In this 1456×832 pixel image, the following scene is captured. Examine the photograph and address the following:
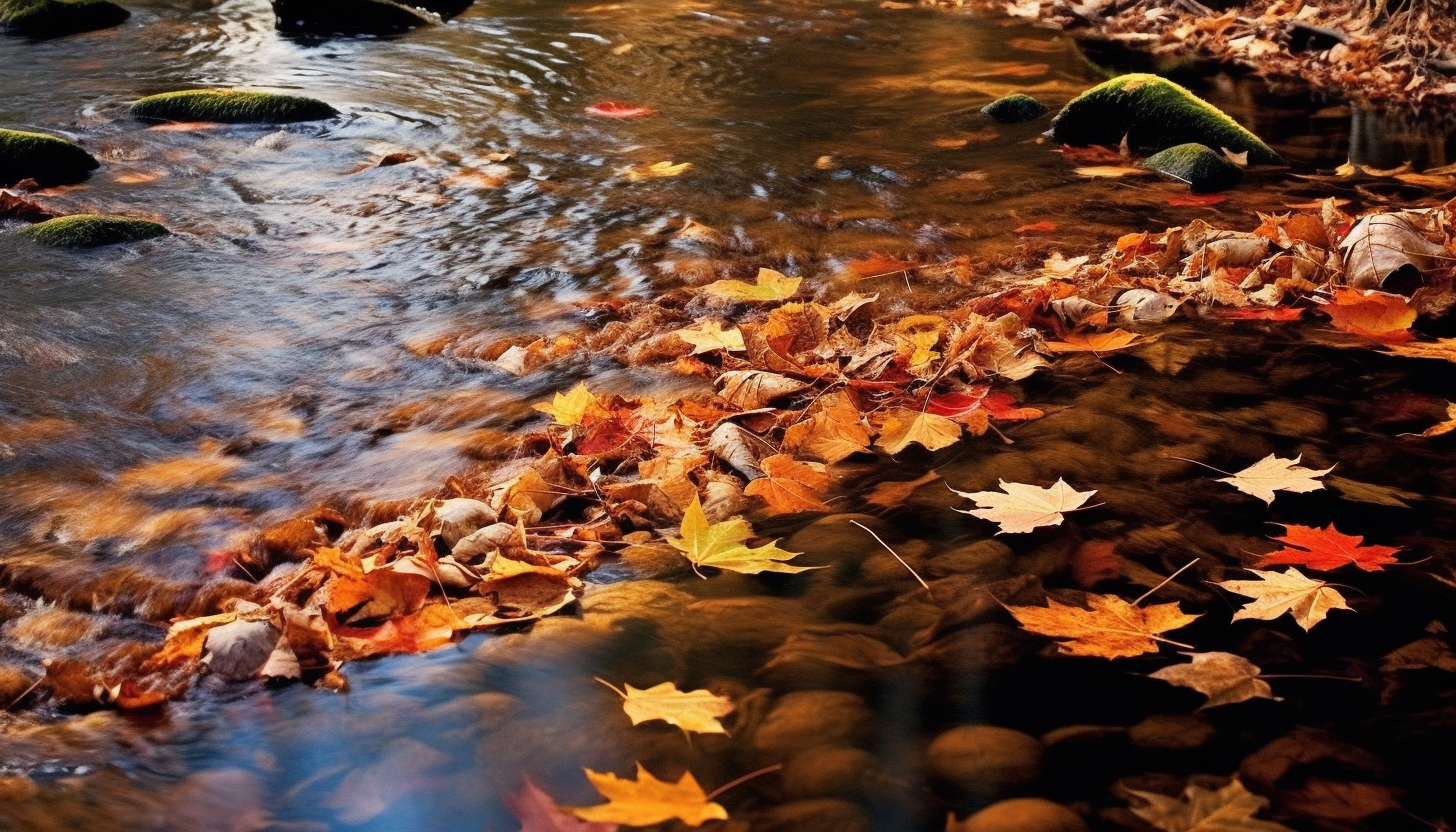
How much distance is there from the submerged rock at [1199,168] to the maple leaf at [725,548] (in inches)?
147

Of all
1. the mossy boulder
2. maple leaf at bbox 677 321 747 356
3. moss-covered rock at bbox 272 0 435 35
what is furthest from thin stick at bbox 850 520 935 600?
moss-covered rock at bbox 272 0 435 35

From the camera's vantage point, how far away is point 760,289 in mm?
3715

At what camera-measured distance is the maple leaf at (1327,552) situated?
174 cm

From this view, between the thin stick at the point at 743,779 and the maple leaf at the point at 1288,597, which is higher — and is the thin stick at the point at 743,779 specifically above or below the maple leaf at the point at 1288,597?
below

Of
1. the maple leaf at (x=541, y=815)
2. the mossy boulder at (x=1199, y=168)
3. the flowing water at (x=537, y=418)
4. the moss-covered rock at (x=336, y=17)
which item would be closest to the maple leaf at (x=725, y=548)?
the flowing water at (x=537, y=418)

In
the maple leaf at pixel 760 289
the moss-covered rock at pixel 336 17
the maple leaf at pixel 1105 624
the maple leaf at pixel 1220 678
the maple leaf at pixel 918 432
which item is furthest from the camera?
the moss-covered rock at pixel 336 17

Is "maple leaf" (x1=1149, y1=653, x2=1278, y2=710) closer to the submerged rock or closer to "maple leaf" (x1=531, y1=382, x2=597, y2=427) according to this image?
"maple leaf" (x1=531, y1=382, x2=597, y2=427)

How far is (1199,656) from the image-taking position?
1531 mm

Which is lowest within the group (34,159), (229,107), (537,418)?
(537,418)

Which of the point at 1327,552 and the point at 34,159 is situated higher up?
the point at 34,159

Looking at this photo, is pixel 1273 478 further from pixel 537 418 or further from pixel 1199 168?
pixel 1199 168

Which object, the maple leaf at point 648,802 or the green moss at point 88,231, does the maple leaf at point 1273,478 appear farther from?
the green moss at point 88,231

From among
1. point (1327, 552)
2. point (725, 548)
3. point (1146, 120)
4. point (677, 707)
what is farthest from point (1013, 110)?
point (677, 707)

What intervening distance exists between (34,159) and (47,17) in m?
5.63
